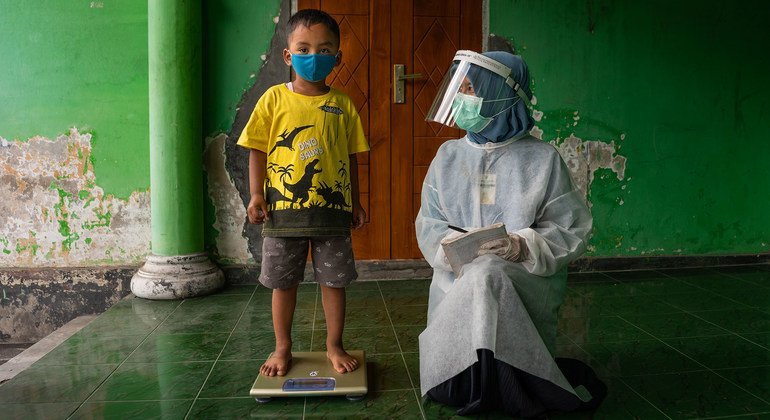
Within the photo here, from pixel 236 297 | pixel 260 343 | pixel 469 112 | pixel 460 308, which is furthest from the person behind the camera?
pixel 236 297

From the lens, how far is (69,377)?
2.63 m

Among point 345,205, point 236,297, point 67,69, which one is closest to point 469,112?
point 345,205

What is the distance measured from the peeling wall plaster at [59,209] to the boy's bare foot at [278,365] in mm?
2283

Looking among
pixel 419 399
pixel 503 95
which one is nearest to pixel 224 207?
pixel 419 399

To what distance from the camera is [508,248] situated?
2125 millimetres

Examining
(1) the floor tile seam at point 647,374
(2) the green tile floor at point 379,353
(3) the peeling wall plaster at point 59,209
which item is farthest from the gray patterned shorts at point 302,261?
(3) the peeling wall plaster at point 59,209

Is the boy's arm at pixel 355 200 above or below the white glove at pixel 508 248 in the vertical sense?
above

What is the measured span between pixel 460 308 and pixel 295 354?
3.20 feet

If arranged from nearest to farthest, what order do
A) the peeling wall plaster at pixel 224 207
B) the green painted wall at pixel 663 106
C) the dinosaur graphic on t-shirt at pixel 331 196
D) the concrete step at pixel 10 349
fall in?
the dinosaur graphic on t-shirt at pixel 331 196 < the concrete step at pixel 10 349 < the peeling wall plaster at pixel 224 207 < the green painted wall at pixel 663 106

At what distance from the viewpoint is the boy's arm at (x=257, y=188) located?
7.93 ft

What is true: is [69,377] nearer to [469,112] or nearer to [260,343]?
[260,343]

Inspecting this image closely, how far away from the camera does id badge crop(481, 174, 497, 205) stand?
7.73 feet

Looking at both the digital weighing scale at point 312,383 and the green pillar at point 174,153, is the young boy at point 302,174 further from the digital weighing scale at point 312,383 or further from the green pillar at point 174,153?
the green pillar at point 174,153

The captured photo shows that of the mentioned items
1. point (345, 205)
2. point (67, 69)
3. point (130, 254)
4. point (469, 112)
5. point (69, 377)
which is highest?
point (67, 69)
